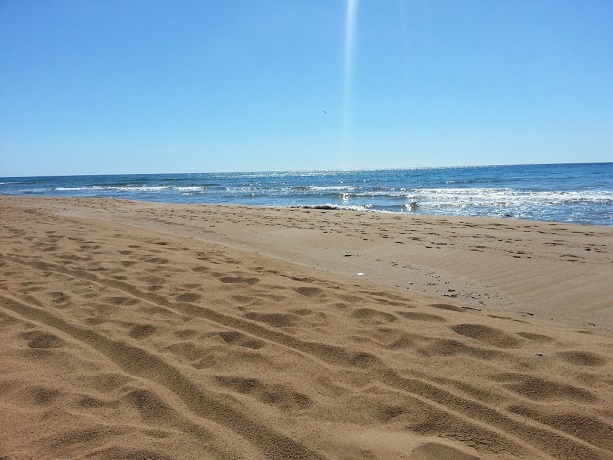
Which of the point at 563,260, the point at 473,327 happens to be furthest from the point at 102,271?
the point at 563,260

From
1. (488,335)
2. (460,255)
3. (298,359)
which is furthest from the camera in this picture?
(460,255)

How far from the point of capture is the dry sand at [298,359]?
2.01 meters

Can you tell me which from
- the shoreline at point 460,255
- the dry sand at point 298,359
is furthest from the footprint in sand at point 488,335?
the shoreline at point 460,255

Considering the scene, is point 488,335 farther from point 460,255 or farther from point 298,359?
point 460,255

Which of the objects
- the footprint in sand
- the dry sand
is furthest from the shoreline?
the footprint in sand

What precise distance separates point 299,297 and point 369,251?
3293 millimetres

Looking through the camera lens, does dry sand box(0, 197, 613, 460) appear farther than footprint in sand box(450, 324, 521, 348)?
No

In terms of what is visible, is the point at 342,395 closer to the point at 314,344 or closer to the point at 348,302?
the point at 314,344

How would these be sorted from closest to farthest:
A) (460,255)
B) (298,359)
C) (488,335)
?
(298,359) < (488,335) < (460,255)

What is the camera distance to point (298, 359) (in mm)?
2826

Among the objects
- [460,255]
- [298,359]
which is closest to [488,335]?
[298,359]

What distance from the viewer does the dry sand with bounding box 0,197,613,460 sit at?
201 cm

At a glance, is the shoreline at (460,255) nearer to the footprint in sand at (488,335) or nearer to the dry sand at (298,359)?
the dry sand at (298,359)

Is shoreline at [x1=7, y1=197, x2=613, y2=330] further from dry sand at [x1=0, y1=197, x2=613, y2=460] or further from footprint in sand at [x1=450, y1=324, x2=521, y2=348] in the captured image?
footprint in sand at [x1=450, y1=324, x2=521, y2=348]
